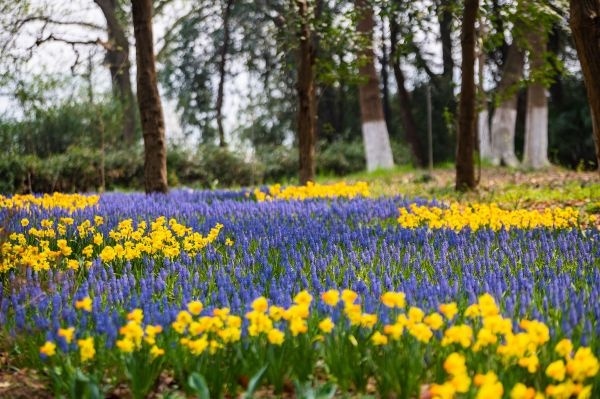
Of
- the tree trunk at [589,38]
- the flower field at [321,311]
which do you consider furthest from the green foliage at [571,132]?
the flower field at [321,311]

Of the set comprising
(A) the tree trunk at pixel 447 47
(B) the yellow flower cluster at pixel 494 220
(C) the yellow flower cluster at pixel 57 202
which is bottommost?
(B) the yellow flower cluster at pixel 494 220

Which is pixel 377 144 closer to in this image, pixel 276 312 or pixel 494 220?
pixel 494 220

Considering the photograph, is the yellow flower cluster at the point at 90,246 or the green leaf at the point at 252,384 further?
the yellow flower cluster at the point at 90,246

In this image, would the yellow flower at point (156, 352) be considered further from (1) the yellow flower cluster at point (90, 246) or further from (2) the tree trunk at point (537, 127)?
(2) the tree trunk at point (537, 127)

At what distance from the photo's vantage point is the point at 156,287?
4.91 meters

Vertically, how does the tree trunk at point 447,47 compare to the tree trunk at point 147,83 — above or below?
above

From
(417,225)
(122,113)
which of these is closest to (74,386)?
(417,225)

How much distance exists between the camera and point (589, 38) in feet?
27.0

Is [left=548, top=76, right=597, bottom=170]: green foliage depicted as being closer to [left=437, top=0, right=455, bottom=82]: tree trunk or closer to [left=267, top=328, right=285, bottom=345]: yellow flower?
[left=437, top=0, right=455, bottom=82]: tree trunk

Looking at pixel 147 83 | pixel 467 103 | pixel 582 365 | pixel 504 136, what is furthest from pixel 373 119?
pixel 582 365

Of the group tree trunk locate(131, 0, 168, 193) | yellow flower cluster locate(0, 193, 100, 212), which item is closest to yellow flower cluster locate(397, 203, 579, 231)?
yellow flower cluster locate(0, 193, 100, 212)

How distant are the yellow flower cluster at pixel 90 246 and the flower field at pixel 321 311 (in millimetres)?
30

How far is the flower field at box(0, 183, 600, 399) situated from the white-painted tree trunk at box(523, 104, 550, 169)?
14.2 m

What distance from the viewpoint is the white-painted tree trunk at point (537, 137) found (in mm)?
21203
